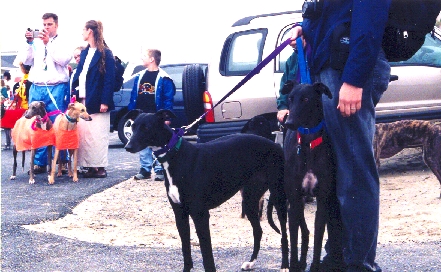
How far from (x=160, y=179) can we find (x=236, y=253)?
4565 millimetres

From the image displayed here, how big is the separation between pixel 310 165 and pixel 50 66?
690cm

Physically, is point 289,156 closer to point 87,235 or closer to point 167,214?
point 87,235

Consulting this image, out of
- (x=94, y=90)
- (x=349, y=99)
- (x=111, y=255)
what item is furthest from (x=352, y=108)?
(x=94, y=90)

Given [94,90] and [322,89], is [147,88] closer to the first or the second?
[94,90]

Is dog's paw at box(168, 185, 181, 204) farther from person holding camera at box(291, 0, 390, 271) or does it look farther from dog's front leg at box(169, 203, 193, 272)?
person holding camera at box(291, 0, 390, 271)

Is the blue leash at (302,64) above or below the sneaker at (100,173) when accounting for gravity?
above

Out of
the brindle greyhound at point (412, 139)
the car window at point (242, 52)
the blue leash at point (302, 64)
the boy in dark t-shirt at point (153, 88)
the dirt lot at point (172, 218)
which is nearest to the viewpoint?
the blue leash at point (302, 64)

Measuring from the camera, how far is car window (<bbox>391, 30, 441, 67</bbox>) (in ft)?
27.6

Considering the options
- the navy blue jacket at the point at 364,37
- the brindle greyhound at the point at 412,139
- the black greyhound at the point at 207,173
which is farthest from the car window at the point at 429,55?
the navy blue jacket at the point at 364,37

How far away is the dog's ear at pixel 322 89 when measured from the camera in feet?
11.6

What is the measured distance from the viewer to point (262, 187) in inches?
181

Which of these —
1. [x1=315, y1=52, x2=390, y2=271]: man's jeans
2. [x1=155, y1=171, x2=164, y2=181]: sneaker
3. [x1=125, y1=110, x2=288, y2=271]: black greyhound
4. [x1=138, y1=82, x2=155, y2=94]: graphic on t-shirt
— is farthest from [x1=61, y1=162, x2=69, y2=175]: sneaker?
[x1=315, y1=52, x2=390, y2=271]: man's jeans

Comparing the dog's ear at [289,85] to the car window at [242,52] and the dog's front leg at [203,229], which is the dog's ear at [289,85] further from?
the car window at [242,52]

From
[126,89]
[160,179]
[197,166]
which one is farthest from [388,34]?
[126,89]
